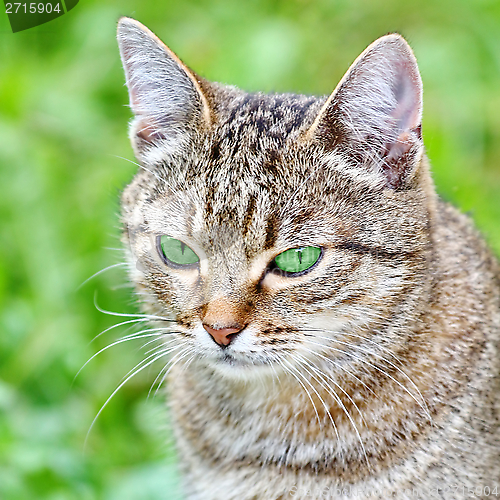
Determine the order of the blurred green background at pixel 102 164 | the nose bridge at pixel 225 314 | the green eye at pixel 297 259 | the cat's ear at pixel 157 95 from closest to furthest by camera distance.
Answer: the nose bridge at pixel 225 314 → the green eye at pixel 297 259 → the cat's ear at pixel 157 95 → the blurred green background at pixel 102 164

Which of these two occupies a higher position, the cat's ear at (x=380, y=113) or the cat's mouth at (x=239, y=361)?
the cat's ear at (x=380, y=113)

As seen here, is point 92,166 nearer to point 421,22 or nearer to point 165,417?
point 165,417

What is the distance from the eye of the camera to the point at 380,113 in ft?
7.84

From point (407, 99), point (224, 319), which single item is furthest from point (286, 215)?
point (407, 99)

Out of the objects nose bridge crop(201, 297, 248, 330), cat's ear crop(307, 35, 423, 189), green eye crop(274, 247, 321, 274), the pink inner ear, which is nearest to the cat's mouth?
nose bridge crop(201, 297, 248, 330)

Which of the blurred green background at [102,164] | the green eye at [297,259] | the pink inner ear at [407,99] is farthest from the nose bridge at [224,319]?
the blurred green background at [102,164]

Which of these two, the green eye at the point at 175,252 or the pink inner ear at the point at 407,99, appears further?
the green eye at the point at 175,252

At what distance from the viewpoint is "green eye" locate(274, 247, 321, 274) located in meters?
2.33

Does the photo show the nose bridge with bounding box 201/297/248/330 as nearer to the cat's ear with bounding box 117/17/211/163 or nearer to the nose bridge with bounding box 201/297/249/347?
the nose bridge with bounding box 201/297/249/347

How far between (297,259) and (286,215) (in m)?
0.14

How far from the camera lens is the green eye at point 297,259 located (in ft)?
7.64

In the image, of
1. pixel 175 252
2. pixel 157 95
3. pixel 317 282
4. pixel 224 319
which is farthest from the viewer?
pixel 157 95

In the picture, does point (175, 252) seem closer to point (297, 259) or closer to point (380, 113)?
point (297, 259)

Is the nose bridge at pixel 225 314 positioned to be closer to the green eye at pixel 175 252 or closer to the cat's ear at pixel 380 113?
the green eye at pixel 175 252
